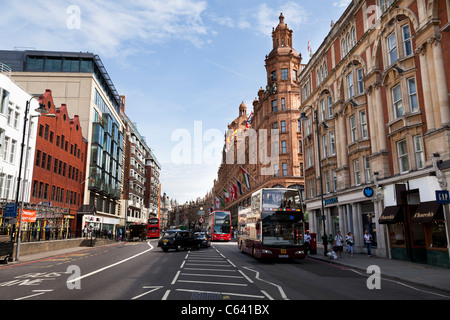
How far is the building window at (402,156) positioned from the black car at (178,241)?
18.5 metres

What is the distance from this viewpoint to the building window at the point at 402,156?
21578mm

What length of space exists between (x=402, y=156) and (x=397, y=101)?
12.2 ft

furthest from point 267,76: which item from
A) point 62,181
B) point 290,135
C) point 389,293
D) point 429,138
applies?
point 389,293

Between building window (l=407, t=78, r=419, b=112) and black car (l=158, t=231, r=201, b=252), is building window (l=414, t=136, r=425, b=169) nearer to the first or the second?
building window (l=407, t=78, r=419, b=112)

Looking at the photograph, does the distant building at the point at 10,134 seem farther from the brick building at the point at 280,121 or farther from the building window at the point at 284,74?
the building window at the point at 284,74

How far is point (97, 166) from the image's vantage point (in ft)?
175

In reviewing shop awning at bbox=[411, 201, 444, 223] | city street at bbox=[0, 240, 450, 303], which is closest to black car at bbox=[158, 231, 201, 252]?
city street at bbox=[0, 240, 450, 303]

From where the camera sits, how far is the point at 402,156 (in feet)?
71.8

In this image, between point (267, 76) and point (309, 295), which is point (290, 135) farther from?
point (309, 295)

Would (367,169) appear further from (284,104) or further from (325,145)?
(284,104)

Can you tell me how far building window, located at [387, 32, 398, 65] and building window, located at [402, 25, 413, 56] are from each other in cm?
85

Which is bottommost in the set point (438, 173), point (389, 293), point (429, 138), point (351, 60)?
point (389, 293)

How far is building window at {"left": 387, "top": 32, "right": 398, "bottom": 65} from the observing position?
22.7 m

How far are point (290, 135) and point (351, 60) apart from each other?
25.4m
